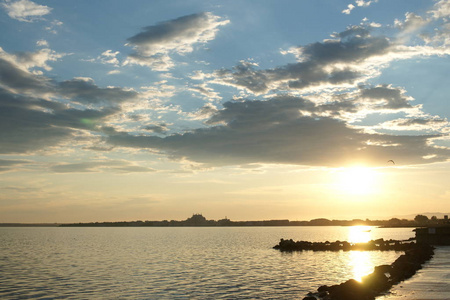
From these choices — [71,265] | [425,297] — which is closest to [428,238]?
[425,297]

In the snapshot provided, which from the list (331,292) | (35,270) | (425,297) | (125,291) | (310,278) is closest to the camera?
(425,297)

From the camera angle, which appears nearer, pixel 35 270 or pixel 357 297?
pixel 357 297

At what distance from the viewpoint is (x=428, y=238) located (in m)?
97.0

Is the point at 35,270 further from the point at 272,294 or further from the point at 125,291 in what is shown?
the point at 272,294

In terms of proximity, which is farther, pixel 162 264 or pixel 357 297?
pixel 162 264

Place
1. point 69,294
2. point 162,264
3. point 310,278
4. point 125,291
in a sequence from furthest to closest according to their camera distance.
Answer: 1. point 162,264
2. point 310,278
3. point 125,291
4. point 69,294

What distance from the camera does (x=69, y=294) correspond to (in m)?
37.0

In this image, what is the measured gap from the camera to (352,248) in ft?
335

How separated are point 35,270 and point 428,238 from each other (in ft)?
281

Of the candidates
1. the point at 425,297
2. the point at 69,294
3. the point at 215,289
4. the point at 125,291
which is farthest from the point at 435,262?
the point at 69,294

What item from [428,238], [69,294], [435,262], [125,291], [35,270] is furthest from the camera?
[428,238]

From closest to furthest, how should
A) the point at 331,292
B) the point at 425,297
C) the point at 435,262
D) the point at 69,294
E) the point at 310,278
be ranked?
the point at 425,297, the point at 331,292, the point at 69,294, the point at 310,278, the point at 435,262

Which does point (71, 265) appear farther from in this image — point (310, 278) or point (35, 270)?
point (310, 278)

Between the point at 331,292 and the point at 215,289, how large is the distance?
1188cm
